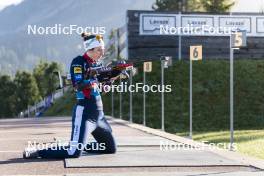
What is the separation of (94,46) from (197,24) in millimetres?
24029

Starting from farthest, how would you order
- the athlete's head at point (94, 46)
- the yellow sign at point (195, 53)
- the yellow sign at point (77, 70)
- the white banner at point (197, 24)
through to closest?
the white banner at point (197, 24)
the yellow sign at point (195, 53)
the athlete's head at point (94, 46)
the yellow sign at point (77, 70)

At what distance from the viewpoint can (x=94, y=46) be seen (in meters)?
9.51

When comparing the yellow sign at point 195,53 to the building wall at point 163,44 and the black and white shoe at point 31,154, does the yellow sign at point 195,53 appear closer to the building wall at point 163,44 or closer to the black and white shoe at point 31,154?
the black and white shoe at point 31,154

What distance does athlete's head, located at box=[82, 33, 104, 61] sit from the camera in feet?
31.1

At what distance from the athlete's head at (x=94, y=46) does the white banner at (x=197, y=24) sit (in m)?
22.8

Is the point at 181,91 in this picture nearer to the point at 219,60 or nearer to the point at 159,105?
the point at 159,105

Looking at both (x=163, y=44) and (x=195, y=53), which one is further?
(x=163, y=44)

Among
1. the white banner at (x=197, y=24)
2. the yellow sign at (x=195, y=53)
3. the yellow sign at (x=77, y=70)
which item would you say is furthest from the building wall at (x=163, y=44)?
the yellow sign at (x=77, y=70)

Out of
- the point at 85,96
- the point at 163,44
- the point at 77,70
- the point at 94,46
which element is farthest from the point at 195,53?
the point at 163,44

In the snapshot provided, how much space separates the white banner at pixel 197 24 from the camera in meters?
32.4

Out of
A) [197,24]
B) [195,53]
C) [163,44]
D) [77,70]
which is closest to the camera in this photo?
[77,70]

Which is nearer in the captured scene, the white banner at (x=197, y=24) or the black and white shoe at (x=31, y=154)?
the black and white shoe at (x=31, y=154)

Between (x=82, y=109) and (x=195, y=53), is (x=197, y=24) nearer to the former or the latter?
(x=195, y=53)

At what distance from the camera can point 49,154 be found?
31.1 ft
